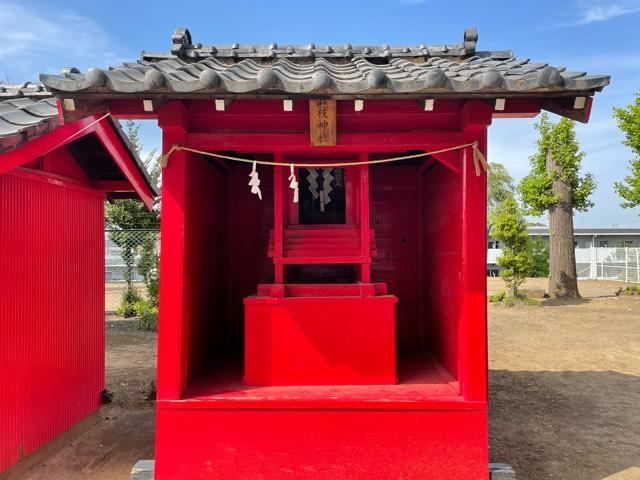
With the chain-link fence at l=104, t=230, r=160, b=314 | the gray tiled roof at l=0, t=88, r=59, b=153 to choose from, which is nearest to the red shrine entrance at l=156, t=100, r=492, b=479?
the gray tiled roof at l=0, t=88, r=59, b=153

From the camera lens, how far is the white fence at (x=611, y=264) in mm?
21422

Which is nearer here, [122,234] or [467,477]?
[467,477]

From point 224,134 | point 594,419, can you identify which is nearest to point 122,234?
point 224,134

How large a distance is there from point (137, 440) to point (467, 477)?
3.30 meters

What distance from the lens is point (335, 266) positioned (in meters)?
5.00

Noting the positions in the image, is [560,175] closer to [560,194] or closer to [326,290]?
[560,194]

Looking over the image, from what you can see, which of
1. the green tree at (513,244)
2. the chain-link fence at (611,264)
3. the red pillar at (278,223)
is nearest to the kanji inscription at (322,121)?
the red pillar at (278,223)

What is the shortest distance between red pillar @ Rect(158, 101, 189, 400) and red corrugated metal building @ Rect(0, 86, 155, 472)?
42.6 inches

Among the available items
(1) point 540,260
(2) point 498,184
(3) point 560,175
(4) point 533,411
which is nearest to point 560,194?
(3) point 560,175

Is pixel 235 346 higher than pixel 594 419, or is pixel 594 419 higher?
pixel 235 346

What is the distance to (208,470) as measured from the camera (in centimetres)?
340

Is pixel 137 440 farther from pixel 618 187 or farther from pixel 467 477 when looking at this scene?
pixel 618 187

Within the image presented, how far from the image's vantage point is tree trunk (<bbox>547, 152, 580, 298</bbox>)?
1583 cm

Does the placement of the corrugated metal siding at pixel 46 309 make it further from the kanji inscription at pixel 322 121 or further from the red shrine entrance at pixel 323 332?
the kanji inscription at pixel 322 121
